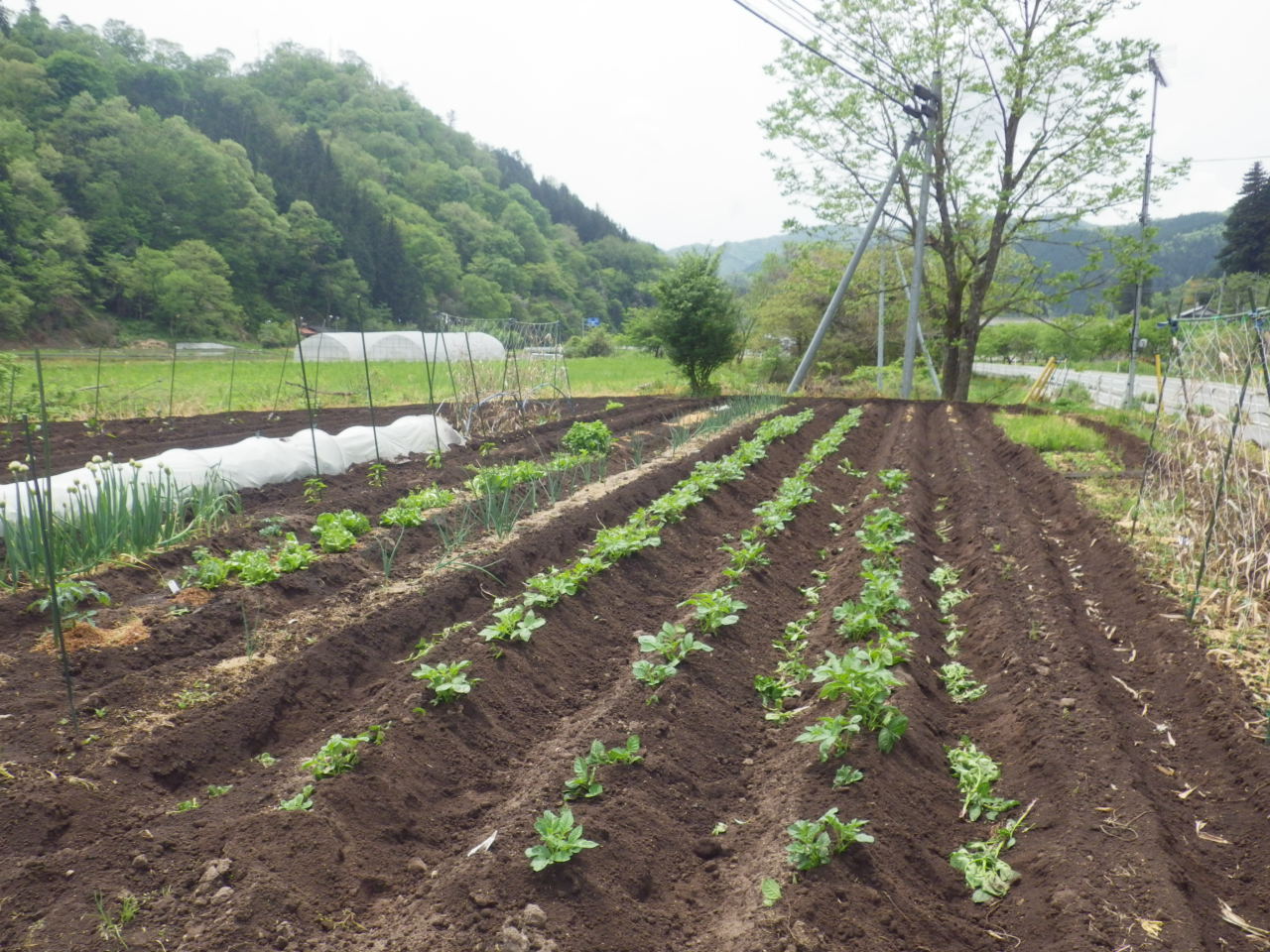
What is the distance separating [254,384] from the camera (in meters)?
19.0

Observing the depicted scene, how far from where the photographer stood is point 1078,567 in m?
6.46

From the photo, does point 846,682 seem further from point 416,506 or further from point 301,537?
point 301,537

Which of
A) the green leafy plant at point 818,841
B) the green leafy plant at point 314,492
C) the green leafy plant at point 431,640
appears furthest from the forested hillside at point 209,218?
the green leafy plant at point 818,841

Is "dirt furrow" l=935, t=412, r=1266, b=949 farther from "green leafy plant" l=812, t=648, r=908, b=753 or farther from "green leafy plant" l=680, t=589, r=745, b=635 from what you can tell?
"green leafy plant" l=680, t=589, r=745, b=635

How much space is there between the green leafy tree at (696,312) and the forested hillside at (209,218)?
8.19 m

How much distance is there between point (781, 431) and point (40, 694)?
1001 centimetres

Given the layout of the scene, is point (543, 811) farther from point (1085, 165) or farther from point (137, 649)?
point (1085, 165)

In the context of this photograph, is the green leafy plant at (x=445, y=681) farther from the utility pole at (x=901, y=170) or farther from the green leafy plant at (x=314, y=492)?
the utility pole at (x=901, y=170)

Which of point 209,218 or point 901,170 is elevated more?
point 209,218

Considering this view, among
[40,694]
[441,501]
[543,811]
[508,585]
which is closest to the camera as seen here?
[543,811]

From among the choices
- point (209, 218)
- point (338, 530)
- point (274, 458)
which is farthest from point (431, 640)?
point (209, 218)

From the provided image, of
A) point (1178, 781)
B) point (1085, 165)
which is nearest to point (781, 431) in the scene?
point (1178, 781)

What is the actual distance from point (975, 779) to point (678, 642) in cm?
163

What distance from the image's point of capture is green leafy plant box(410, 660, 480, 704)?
3.66 meters
